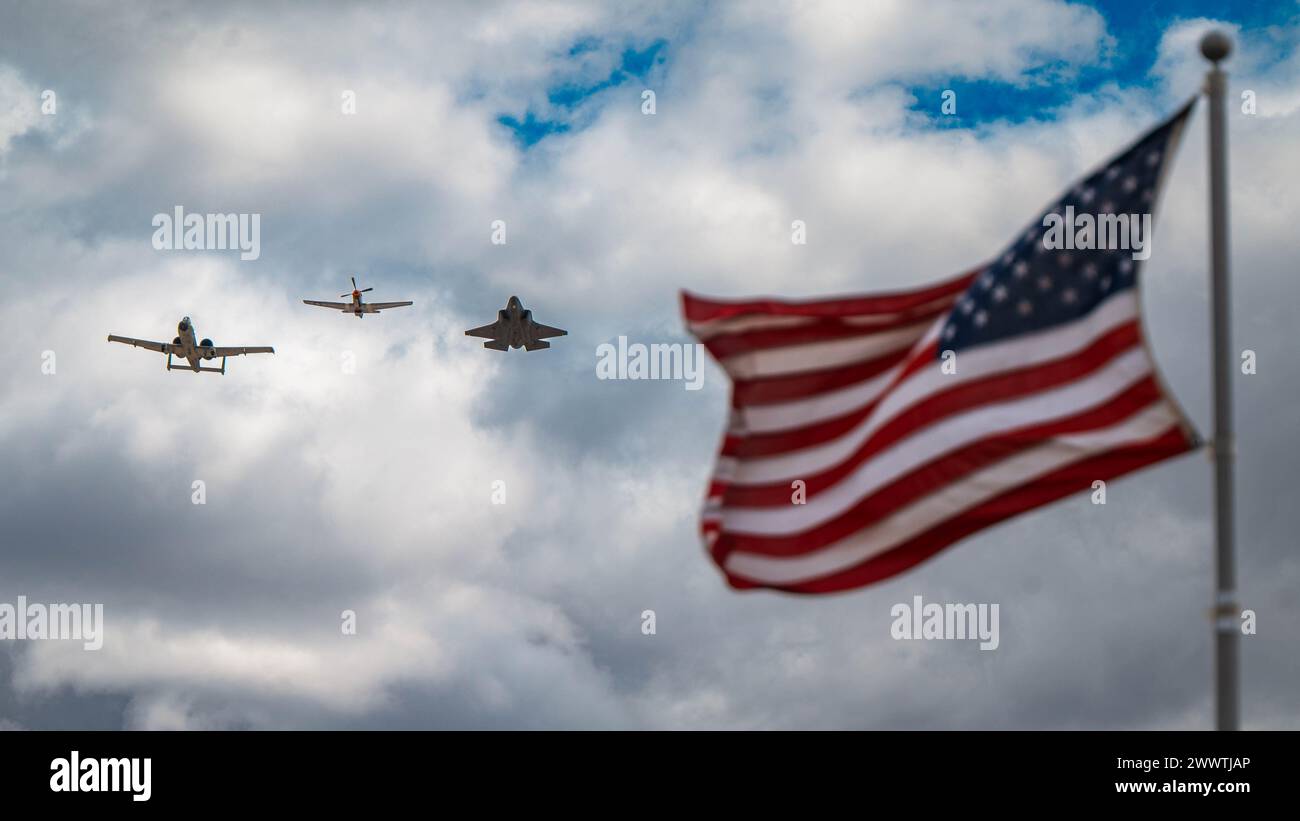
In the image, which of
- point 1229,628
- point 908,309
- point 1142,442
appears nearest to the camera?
point 1229,628

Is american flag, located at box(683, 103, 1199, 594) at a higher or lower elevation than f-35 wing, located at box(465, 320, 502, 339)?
lower

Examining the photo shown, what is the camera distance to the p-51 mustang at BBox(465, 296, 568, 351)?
86.0 meters

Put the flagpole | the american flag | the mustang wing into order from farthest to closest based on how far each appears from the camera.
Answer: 1. the mustang wing
2. the american flag
3. the flagpole

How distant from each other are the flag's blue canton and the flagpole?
62cm

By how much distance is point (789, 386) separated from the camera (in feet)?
51.9

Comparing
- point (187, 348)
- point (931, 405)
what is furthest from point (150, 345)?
point (931, 405)

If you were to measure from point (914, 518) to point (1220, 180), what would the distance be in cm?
409

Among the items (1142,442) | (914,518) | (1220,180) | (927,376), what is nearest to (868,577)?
(914,518)

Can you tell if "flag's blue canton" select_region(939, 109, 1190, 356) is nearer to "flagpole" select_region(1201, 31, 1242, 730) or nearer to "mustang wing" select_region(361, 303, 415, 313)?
"flagpole" select_region(1201, 31, 1242, 730)

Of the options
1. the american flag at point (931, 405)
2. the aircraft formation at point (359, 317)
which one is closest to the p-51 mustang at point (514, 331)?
the aircraft formation at point (359, 317)

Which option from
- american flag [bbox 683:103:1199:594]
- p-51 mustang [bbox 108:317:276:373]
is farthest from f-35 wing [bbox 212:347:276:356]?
american flag [bbox 683:103:1199:594]

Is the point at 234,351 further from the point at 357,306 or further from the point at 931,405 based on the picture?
the point at 931,405

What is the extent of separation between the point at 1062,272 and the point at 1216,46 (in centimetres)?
237

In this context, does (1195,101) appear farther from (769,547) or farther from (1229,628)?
(769,547)
